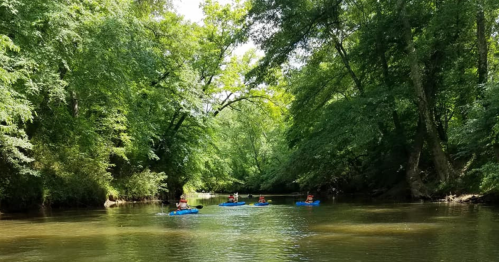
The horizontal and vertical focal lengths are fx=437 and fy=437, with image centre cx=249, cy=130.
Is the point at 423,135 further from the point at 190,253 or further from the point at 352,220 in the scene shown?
the point at 190,253

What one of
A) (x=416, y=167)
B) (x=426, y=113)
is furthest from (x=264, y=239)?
(x=416, y=167)

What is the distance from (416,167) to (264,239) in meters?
16.4

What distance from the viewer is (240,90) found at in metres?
33.6

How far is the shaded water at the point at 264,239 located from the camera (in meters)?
8.13

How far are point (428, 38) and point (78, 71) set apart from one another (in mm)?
17268

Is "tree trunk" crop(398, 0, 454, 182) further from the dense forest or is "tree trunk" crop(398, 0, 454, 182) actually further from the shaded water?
the shaded water

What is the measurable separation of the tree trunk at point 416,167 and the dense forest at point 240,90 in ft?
0.28

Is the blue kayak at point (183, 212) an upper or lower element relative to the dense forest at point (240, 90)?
lower

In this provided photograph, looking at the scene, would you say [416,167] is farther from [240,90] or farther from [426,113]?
[240,90]

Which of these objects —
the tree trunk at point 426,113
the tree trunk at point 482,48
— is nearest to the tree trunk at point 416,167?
the tree trunk at point 426,113

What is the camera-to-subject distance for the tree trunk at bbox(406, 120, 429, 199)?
23545mm

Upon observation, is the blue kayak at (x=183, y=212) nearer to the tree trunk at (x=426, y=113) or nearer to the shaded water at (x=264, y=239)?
the shaded water at (x=264, y=239)

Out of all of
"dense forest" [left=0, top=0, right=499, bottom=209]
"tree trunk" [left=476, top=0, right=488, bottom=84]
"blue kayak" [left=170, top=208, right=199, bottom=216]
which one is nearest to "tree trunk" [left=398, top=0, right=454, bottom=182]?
"dense forest" [left=0, top=0, right=499, bottom=209]

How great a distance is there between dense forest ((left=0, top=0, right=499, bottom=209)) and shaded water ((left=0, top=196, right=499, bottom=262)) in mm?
4558
